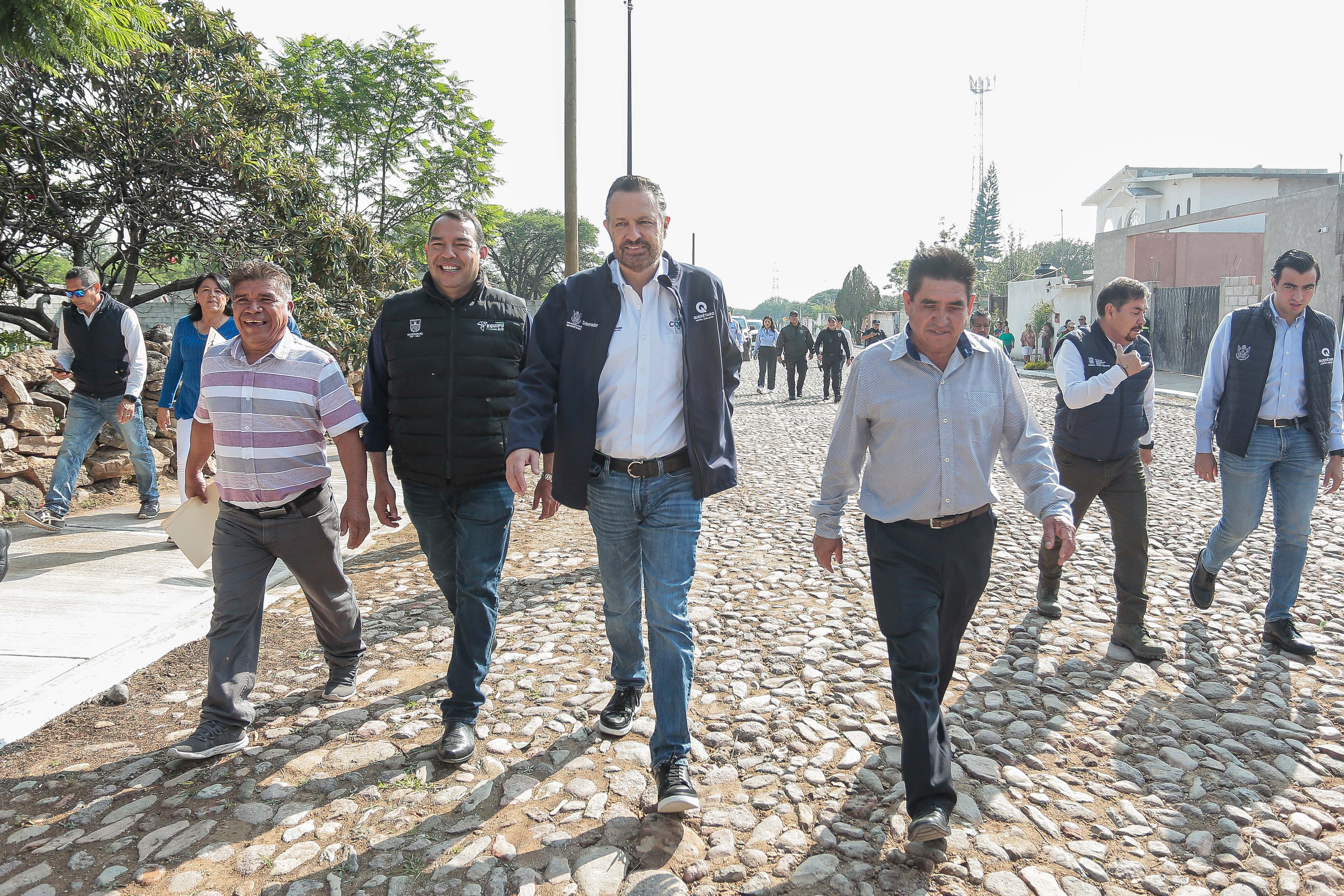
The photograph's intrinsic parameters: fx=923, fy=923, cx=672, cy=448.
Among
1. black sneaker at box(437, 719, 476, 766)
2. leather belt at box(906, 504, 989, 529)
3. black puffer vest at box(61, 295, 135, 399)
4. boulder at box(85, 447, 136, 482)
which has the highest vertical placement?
black puffer vest at box(61, 295, 135, 399)

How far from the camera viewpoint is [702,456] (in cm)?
338

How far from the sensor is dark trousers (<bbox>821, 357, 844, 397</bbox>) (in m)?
21.1

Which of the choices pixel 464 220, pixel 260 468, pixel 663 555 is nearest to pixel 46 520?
pixel 260 468

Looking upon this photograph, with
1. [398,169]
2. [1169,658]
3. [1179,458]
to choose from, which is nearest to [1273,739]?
[1169,658]

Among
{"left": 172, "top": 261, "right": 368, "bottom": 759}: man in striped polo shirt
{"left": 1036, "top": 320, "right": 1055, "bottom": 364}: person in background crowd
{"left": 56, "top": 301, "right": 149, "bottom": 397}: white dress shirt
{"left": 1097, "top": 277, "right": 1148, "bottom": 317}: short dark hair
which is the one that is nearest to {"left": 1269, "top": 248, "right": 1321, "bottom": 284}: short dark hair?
{"left": 1097, "top": 277, "right": 1148, "bottom": 317}: short dark hair

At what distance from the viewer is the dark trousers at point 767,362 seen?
23.7 m

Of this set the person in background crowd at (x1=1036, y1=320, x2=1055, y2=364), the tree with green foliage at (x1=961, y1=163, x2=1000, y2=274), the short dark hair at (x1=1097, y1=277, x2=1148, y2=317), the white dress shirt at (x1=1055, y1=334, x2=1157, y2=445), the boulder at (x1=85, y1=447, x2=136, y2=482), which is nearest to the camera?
the white dress shirt at (x1=1055, y1=334, x2=1157, y2=445)

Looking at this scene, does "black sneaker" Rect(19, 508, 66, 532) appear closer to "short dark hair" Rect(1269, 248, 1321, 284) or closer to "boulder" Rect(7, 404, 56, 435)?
"boulder" Rect(7, 404, 56, 435)

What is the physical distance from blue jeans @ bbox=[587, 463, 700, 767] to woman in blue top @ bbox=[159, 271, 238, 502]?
4.22 metres

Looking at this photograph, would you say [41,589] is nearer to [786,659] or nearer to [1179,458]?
[786,659]

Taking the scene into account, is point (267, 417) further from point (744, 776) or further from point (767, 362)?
point (767, 362)

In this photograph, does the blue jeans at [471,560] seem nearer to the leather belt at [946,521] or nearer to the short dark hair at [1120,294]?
the leather belt at [946,521]

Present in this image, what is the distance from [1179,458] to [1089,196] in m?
48.0

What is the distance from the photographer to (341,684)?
4.30 meters
